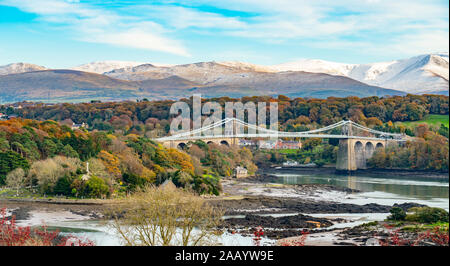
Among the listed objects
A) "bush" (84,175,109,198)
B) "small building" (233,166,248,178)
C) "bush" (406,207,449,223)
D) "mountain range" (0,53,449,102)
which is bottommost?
"small building" (233,166,248,178)

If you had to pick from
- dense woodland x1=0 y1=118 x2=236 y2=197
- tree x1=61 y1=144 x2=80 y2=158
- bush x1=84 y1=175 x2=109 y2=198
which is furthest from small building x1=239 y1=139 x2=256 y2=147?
bush x1=84 y1=175 x2=109 y2=198

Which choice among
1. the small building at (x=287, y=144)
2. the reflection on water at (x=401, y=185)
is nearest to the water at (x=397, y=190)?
the reflection on water at (x=401, y=185)

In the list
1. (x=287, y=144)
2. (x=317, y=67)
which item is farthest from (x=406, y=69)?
(x=287, y=144)

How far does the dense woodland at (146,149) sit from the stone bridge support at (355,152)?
0.83 metres

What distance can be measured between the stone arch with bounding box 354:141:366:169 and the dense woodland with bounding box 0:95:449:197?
54 cm

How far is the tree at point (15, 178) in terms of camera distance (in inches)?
627

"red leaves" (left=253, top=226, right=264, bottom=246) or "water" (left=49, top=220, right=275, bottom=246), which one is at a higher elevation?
"red leaves" (left=253, top=226, right=264, bottom=246)

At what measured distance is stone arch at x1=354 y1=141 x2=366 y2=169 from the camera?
3633cm

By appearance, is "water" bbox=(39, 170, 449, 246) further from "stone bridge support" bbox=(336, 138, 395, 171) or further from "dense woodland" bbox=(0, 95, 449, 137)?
"dense woodland" bbox=(0, 95, 449, 137)

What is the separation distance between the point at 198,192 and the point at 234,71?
76.6 m

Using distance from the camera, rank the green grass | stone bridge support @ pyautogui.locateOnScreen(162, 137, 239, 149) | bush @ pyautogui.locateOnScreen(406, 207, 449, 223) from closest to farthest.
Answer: bush @ pyautogui.locateOnScreen(406, 207, 449, 223)
stone bridge support @ pyautogui.locateOnScreen(162, 137, 239, 149)
the green grass

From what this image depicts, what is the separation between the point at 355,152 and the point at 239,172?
1286 cm
